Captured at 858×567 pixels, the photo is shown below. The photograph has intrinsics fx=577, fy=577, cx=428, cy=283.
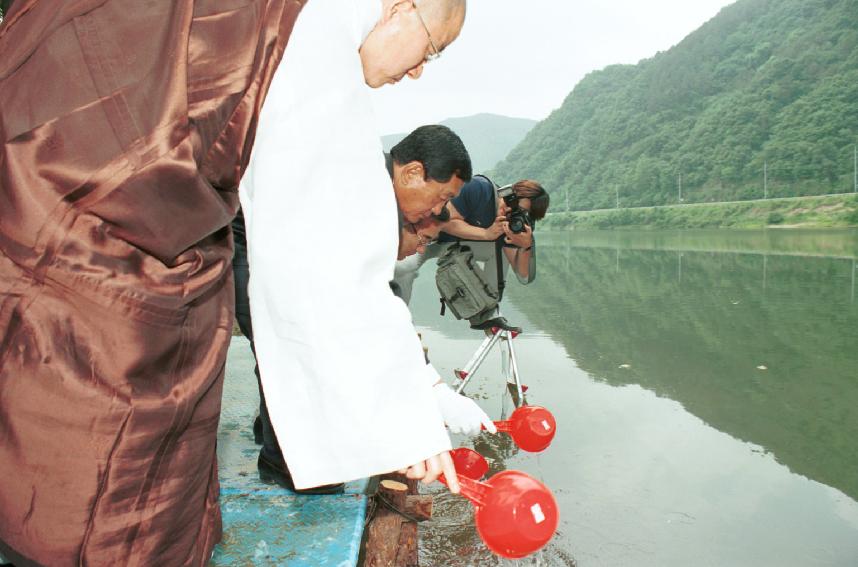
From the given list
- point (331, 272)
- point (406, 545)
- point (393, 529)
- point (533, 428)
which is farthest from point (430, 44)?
point (533, 428)

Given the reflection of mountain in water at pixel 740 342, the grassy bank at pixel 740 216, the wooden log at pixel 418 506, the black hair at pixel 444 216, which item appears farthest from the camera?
the grassy bank at pixel 740 216

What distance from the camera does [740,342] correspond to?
784 cm

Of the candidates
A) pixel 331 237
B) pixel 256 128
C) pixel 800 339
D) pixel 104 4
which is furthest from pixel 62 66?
pixel 800 339

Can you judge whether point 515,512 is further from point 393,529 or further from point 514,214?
point 514,214

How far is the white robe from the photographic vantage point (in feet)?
2.99

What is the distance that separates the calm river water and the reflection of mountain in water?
0.08 feet

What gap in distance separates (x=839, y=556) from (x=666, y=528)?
36.5 inches

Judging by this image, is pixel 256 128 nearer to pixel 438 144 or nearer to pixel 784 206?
pixel 438 144

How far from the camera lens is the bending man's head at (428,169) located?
277 cm

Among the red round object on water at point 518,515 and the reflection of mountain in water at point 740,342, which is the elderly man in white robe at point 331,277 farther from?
the reflection of mountain in water at point 740,342

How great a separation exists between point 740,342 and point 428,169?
265 inches

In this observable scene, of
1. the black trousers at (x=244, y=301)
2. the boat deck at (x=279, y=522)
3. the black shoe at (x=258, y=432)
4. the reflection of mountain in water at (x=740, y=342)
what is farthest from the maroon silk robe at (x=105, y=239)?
the reflection of mountain in water at (x=740, y=342)

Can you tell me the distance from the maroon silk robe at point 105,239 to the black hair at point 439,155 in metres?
1.89

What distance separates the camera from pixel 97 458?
84cm
